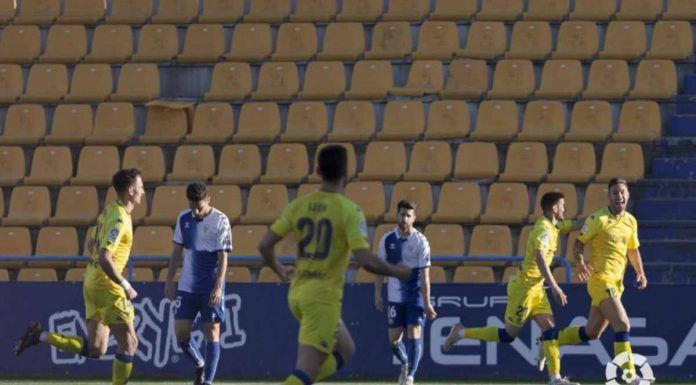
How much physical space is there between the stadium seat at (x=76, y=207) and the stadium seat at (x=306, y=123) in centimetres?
291

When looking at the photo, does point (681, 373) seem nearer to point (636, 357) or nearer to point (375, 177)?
point (636, 357)

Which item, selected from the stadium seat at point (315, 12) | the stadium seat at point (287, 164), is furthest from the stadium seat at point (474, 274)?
the stadium seat at point (315, 12)

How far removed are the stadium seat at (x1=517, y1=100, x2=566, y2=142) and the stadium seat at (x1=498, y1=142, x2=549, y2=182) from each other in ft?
1.09

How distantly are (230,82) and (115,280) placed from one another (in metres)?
10.4

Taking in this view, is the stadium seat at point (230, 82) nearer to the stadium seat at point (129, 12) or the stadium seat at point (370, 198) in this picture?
the stadium seat at point (129, 12)

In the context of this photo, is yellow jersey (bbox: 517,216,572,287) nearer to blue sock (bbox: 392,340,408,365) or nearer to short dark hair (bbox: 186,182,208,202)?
blue sock (bbox: 392,340,408,365)

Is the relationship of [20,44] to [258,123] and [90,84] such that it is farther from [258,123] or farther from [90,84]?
[258,123]

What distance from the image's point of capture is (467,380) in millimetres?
17922

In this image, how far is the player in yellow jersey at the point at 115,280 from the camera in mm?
12797

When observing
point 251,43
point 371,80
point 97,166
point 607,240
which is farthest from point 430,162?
point 607,240

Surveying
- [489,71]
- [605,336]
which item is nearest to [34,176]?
[489,71]

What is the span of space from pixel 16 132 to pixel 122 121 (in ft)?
5.47

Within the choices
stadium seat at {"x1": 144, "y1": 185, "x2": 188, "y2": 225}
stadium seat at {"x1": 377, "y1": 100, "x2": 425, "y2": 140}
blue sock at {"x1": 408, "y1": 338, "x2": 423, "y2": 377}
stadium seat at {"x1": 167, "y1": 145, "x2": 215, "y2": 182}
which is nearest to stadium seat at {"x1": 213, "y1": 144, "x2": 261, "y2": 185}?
stadium seat at {"x1": 167, "y1": 145, "x2": 215, "y2": 182}

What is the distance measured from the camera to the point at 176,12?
24.2 m
